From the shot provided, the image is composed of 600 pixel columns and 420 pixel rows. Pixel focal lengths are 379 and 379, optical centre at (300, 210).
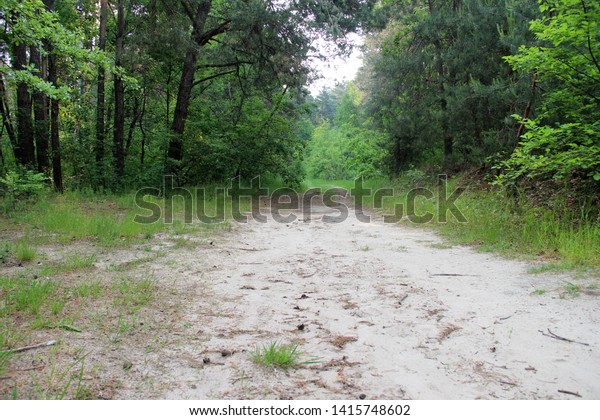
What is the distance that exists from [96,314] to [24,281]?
1.17m

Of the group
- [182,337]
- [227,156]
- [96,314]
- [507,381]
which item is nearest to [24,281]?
[96,314]

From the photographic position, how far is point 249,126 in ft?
50.5

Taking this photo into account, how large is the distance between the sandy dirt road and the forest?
166 millimetres

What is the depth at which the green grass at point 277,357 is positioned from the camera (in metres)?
2.38

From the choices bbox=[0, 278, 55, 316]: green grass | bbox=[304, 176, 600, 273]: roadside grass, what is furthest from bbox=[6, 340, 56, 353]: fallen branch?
bbox=[304, 176, 600, 273]: roadside grass

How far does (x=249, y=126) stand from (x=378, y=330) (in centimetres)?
1344

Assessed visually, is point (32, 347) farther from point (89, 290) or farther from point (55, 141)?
point (55, 141)

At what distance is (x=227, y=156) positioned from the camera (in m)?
14.3

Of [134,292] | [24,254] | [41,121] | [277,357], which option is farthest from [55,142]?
[277,357]

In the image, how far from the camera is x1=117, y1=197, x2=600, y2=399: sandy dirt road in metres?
2.13

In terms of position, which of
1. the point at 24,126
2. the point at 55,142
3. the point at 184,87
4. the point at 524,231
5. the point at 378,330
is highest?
the point at 184,87

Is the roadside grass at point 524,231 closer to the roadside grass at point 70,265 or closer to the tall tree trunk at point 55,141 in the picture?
the roadside grass at point 70,265

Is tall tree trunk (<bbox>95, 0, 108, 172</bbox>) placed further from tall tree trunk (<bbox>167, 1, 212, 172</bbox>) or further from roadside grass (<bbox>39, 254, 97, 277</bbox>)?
roadside grass (<bbox>39, 254, 97, 277</bbox>)

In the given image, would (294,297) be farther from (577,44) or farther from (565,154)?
(577,44)
